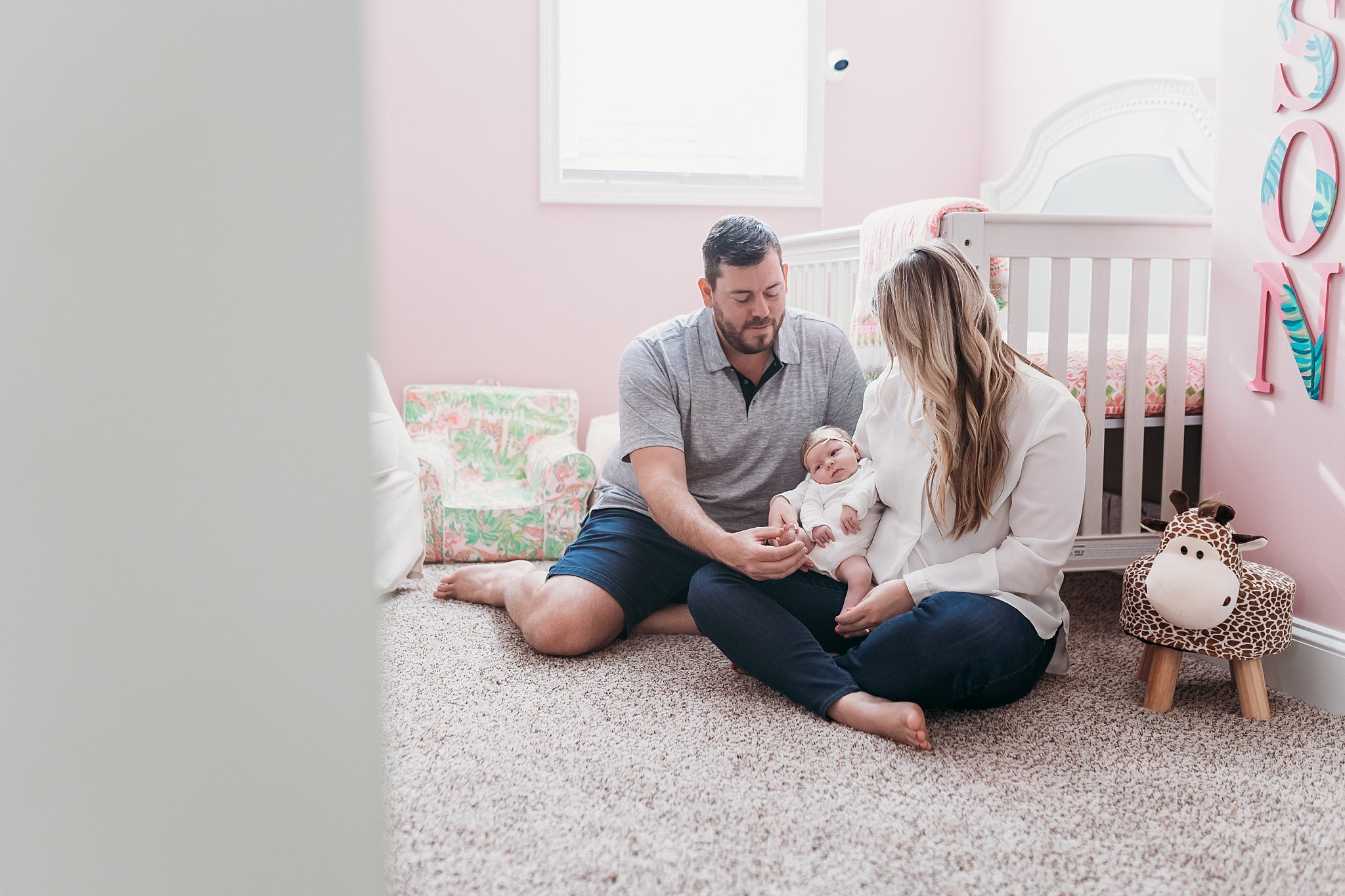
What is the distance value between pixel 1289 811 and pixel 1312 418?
2.44ft

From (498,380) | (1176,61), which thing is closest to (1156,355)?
(1176,61)

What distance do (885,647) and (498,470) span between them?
1.96 m

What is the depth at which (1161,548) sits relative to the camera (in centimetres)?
167

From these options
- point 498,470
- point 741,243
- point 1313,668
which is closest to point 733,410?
point 741,243

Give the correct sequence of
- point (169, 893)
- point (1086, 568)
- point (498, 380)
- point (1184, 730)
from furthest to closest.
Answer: point (498, 380)
point (1086, 568)
point (1184, 730)
point (169, 893)

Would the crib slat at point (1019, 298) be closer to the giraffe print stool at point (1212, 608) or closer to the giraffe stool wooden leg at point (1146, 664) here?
the giraffe print stool at point (1212, 608)

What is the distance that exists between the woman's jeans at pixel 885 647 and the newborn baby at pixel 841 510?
0.07m

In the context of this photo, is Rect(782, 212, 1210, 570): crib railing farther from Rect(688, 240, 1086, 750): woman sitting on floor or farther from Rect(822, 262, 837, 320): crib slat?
Rect(822, 262, 837, 320): crib slat

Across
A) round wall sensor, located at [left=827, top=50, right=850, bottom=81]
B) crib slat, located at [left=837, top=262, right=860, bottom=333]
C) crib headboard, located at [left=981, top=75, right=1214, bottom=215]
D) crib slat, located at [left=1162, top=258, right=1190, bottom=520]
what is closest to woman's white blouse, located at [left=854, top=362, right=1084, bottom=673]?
crib slat, located at [left=1162, top=258, right=1190, bottom=520]

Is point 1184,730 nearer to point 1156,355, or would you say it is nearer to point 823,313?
point 1156,355

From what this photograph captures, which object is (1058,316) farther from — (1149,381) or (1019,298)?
(1149,381)

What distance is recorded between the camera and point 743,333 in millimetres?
1935

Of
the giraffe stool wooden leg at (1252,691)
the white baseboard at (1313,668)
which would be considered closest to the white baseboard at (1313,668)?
the white baseboard at (1313,668)

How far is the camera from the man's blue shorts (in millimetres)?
1977
